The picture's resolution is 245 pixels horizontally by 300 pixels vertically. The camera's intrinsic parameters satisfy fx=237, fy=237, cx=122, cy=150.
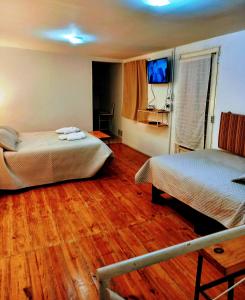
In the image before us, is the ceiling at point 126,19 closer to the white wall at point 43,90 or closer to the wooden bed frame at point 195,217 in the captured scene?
the white wall at point 43,90

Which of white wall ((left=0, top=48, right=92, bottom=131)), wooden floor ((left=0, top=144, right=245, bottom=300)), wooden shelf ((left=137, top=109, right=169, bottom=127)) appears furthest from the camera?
white wall ((left=0, top=48, right=92, bottom=131))

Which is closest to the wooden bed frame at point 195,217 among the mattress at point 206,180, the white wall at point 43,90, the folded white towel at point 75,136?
the mattress at point 206,180

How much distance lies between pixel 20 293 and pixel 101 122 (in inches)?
241

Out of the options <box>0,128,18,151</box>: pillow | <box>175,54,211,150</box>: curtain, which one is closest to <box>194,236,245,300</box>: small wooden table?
<box>175,54,211,150</box>: curtain

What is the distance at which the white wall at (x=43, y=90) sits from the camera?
487cm

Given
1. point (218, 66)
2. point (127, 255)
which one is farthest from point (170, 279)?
point (218, 66)

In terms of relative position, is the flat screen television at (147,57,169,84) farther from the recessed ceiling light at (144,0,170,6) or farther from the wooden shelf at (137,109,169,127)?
the recessed ceiling light at (144,0,170,6)

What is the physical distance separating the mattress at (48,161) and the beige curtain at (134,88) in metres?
1.86

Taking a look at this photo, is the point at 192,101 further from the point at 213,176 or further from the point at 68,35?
the point at 68,35

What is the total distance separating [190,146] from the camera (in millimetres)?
4035

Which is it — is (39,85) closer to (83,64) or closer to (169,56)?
(83,64)

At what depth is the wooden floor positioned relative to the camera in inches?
67.7

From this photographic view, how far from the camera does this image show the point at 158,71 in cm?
449

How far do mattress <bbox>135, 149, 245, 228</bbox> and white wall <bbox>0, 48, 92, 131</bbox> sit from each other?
315 centimetres
